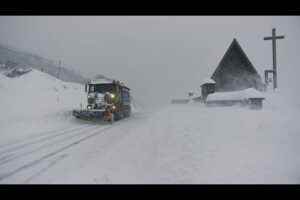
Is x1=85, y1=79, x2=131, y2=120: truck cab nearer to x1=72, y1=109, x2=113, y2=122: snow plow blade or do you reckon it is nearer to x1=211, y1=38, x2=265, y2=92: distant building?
x1=72, y1=109, x2=113, y2=122: snow plow blade

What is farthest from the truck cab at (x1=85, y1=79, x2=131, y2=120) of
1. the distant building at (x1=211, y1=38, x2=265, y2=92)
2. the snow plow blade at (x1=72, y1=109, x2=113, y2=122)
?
the distant building at (x1=211, y1=38, x2=265, y2=92)

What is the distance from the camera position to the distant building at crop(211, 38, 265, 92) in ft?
87.7

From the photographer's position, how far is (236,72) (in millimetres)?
27219

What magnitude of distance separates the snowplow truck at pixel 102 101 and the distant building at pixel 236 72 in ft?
41.0

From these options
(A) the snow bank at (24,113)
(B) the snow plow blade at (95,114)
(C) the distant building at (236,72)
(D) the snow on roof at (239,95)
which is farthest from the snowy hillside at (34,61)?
(D) the snow on roof at (239,95)

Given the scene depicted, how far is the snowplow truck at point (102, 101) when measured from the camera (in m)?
19.4

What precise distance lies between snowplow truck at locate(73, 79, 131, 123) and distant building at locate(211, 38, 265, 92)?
12.5 meters

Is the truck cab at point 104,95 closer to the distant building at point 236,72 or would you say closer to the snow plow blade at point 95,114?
the snow plow blade at point 95,114
